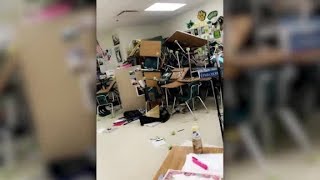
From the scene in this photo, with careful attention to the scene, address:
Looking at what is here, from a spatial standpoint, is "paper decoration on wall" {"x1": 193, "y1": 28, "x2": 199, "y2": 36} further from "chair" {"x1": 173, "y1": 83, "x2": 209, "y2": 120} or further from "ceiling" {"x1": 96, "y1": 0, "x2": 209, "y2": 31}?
"chair" {"x1": 173, "y1": 83, "x2": 209, "y2": 120}

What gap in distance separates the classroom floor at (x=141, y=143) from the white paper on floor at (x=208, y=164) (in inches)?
17.0

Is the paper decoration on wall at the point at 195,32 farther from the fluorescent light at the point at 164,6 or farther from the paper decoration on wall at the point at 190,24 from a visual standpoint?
the fluorescent light at the point at 164,6

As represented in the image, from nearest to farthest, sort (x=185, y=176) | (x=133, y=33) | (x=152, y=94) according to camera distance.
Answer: (x=185, y=176), (x=152, y=94), (x=133, y=33)

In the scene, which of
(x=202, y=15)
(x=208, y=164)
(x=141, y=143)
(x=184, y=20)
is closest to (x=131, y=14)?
(x=184, y=20)

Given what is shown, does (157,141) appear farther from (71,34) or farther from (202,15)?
(202,15)

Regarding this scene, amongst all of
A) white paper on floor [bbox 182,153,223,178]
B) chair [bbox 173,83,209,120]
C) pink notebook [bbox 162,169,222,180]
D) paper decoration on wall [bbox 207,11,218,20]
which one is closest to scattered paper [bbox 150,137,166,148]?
chair [bbox 173,83,209,120]

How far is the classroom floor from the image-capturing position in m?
2.42

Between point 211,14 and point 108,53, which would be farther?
point 108,53

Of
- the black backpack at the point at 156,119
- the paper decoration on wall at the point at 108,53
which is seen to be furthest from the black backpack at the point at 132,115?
the paper decoration on wall at the point at 108,53

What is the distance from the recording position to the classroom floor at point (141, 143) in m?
2.42

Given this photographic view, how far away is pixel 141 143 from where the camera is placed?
10.4 feet

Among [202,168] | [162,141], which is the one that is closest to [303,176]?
[202,168]

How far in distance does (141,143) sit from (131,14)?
3971mm

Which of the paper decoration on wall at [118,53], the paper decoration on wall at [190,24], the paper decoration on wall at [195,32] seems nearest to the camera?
the paper decoration on wall at [195,32]
